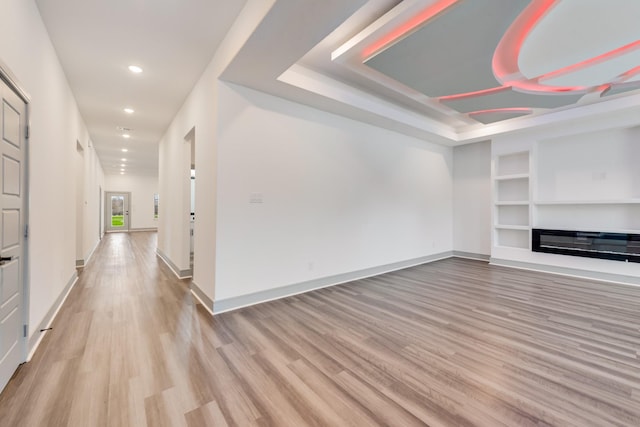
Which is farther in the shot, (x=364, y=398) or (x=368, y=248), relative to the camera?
(x=368, y=248)

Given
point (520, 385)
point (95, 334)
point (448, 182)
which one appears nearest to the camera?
point (520, 385)

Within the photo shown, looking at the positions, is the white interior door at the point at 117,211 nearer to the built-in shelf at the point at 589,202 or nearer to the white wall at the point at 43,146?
the white wall at the point at 43,146

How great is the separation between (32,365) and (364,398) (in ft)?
8.45

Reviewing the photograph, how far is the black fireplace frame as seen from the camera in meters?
4.53

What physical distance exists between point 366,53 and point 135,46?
8.81ft

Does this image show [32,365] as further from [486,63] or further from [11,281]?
[486,63]

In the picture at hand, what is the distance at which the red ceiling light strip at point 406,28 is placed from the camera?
7.70 feet

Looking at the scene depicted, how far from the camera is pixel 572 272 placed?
16.8 ft

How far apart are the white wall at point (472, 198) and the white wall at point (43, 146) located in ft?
25.1

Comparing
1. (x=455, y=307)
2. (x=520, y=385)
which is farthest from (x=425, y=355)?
(x=455, y=307)

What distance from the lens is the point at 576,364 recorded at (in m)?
2.21

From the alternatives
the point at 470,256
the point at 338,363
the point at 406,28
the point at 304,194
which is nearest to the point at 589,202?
the point at 470,256

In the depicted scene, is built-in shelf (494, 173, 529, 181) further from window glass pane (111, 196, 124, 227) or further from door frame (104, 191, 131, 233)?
window glass pane (111, 196, 124, 227)

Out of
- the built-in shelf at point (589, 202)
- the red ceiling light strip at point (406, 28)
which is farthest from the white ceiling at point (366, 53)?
the built-in shelf at point (589, 202)
